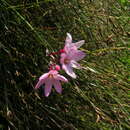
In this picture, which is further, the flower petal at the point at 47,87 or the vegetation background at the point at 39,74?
the vegetation background at the point at 39,74

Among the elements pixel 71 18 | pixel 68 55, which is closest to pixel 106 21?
pixel 71 18

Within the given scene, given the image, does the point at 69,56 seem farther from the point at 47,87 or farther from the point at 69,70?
the point at 47,87

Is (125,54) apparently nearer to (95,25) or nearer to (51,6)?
(95,25)

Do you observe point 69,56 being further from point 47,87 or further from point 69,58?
point 47,87

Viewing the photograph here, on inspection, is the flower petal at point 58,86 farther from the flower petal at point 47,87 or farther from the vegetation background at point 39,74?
the vegetation background at point 39,74

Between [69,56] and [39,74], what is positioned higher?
[69,56]

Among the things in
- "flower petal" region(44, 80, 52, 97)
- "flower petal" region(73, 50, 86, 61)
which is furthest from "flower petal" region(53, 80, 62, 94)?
"flower petal" region(73, 50, 86, 61)

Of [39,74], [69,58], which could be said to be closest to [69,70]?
[69,58]

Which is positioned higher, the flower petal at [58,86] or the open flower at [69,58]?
the open flower at [69,58]

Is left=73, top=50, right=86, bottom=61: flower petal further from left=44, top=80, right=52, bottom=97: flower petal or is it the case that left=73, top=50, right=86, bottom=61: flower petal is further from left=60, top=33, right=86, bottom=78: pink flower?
left=44, top=80, right=52, bottom=97: flower petal

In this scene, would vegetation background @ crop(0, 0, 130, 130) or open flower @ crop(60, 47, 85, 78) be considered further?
vegetation background @ crop(0, 0, 130, 130)

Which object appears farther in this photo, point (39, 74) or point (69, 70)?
point (39, 74)

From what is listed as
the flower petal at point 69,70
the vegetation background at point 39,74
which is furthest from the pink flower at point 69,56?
the vegetation background at point 39,74
